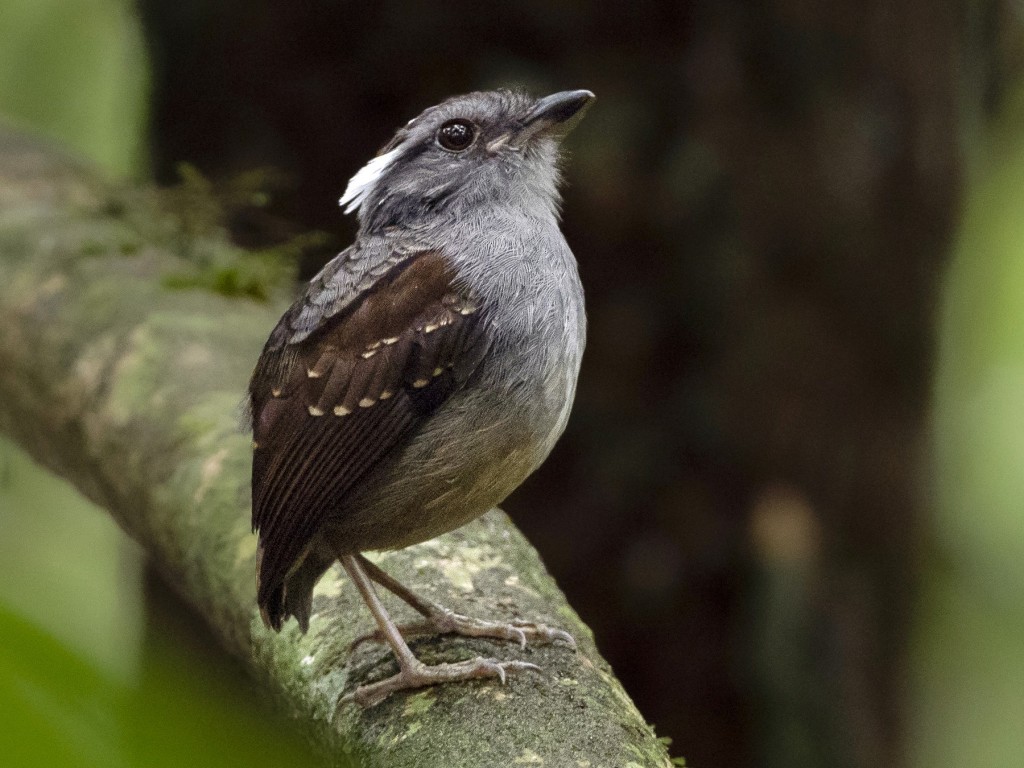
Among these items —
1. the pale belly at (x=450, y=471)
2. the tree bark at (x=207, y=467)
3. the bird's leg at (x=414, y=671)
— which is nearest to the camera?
the tree bark at (x=207, y=467)

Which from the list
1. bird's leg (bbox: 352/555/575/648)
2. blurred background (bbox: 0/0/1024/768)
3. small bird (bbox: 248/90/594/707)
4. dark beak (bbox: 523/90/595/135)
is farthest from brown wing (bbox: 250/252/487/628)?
blurred background (bbox: 0/0/1024/768)

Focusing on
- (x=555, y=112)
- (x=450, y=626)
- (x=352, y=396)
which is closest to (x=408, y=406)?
(x=352, y=396)

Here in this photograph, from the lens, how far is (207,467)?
3484 millimetres

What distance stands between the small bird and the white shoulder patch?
11.0 inches

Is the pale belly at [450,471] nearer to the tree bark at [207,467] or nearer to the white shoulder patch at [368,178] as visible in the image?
the tree bark at [207,467]

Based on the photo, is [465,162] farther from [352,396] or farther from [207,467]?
[207,467]

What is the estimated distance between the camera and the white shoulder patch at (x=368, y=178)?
9.82ft

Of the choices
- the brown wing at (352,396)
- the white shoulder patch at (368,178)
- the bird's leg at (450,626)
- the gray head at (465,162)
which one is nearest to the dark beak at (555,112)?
the gray head at (465,162)

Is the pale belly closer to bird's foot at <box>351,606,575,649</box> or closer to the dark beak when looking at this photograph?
bird's foot at <box>351,606,575,649</box>

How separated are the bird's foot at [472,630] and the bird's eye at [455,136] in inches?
48.2

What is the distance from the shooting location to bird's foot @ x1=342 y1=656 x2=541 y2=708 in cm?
244

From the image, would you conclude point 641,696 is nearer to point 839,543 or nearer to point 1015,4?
point 839,543

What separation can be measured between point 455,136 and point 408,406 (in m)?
0.84

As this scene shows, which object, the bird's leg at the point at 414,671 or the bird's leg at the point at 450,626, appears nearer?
the bird's leg at the point at 414,671
